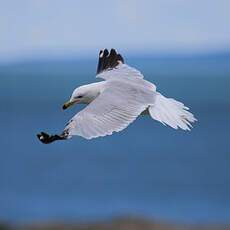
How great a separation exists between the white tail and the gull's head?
263mm

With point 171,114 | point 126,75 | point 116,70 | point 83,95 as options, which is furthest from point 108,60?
point 171,114

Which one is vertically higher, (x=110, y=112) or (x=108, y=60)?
(x=108, y=60)

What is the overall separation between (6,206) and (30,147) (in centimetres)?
614

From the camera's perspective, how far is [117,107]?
4023mm

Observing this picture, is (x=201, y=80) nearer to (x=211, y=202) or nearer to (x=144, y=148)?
(x=144, y=148)

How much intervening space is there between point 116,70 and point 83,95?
0.46 meters

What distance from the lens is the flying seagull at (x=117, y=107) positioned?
3.85 meters

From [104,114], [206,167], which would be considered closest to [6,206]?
[206,167]

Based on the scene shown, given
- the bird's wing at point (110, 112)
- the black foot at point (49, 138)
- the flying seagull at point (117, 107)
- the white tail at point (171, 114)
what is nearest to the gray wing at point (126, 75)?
the flying seagull at point (117, 107)

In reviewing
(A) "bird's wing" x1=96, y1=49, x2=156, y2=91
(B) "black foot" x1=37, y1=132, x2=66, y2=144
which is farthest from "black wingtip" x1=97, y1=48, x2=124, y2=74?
(B) "black foot" x1=37, y1=132, x2=66, y2=144

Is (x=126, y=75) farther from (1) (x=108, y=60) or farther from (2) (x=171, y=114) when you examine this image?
(2) (x=171, y=114)

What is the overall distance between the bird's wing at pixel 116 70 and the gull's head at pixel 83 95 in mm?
162

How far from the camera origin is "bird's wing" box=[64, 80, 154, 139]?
3838 mm

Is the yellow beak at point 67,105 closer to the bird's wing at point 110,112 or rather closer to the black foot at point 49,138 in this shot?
the bird's wing at point 110,112
